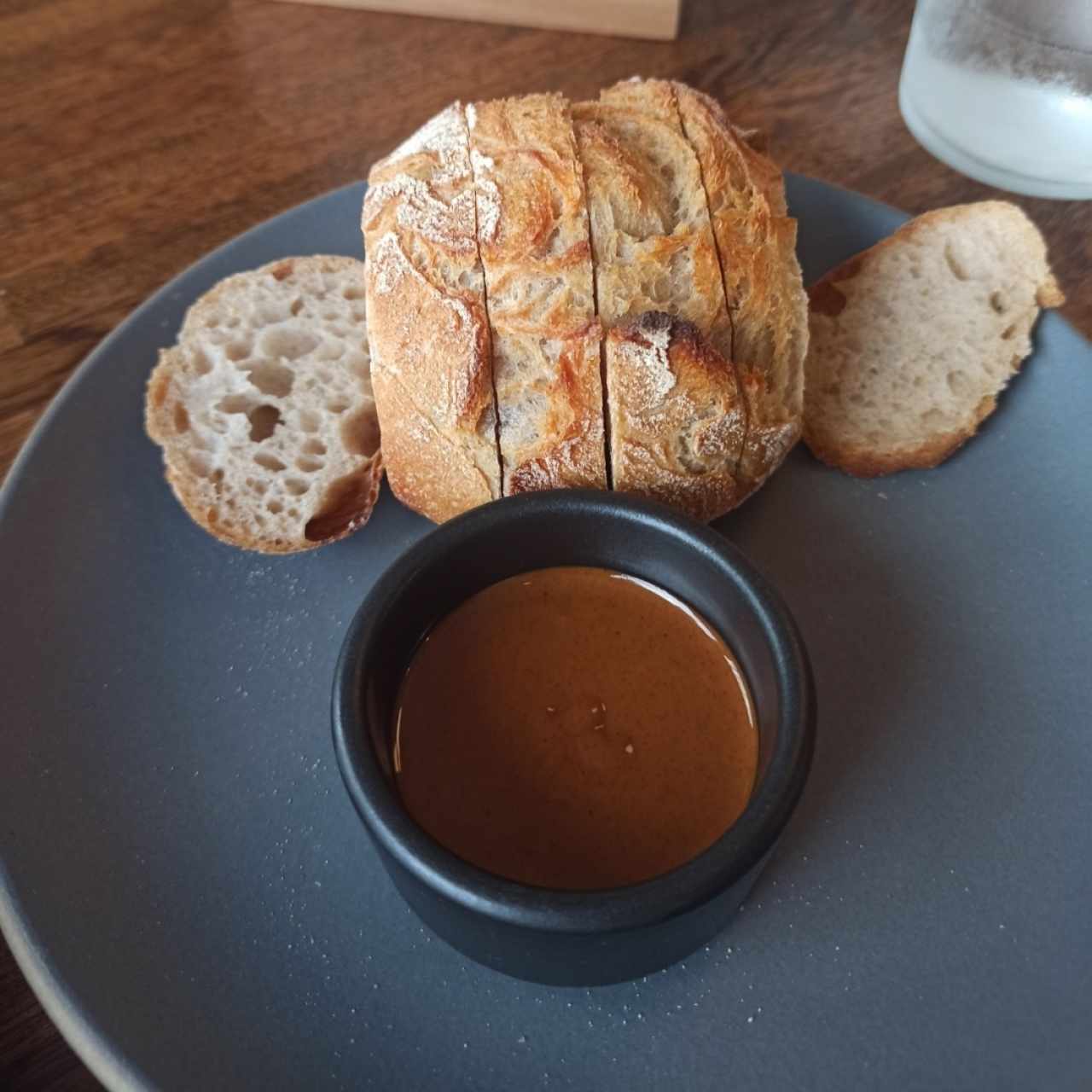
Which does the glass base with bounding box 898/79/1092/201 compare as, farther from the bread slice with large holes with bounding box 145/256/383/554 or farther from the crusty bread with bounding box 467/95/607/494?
the bread slice with large holes with bounding box 145/256/383/554

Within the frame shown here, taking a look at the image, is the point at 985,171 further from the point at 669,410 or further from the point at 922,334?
the point at 669,410

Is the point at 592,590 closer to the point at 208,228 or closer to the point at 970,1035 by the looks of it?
the point at 970,1035

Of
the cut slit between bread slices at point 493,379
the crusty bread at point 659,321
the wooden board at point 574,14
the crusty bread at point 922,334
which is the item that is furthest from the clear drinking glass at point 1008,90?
the cut slit between bread slices at point 493,379

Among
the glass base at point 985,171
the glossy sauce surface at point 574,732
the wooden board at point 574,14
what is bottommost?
the glossy sauce surface at point 574,732

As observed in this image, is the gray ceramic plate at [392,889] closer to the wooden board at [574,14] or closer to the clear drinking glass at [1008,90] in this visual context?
the clear drinking glass at [1008,90]

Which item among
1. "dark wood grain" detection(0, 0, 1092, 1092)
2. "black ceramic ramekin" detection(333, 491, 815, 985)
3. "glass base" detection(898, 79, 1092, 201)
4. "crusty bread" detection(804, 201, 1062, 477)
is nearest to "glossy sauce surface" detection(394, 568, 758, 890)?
"black ceramic ramekin" detection(333, 491, 815, 985)

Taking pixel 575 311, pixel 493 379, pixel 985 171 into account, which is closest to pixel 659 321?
pixel 575 311
